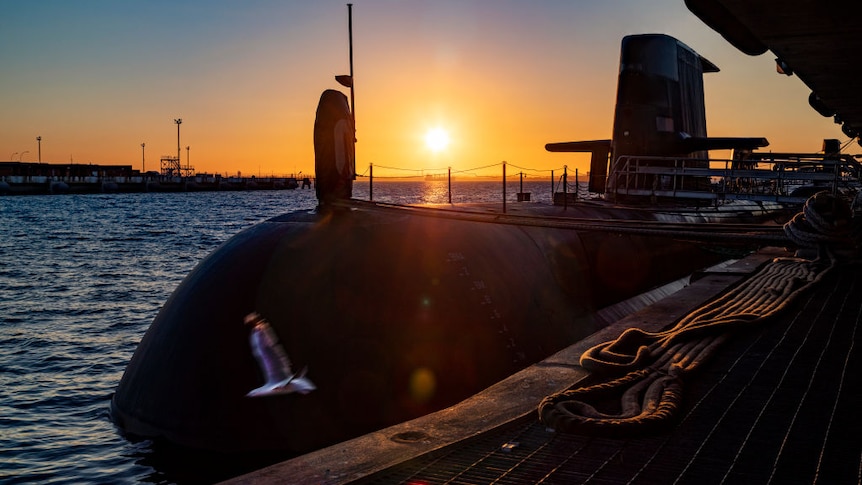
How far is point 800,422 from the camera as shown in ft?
16.1

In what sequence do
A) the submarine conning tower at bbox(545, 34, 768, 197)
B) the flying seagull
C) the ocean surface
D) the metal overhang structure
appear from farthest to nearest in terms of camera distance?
the submarine conning tower at bbox(545, 34, 768, 197) → the ocean surface → the flying seagull → the metal overhang structure

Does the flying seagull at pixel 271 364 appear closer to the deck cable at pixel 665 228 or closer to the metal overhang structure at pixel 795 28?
the deck cable at pixel 665 228

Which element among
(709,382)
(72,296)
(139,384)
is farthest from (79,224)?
(709,382)

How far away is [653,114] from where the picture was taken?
834 inches

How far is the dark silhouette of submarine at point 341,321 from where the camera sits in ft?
25.2

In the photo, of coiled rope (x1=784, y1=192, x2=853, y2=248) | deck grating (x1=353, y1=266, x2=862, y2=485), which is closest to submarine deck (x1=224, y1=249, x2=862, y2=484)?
deck grating (x1=353, y1=266, x2=862, y2=485)

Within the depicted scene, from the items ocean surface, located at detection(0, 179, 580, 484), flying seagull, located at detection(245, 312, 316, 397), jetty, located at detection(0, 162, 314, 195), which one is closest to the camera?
flying seagull, located at detection(245, 312, 316, 397)

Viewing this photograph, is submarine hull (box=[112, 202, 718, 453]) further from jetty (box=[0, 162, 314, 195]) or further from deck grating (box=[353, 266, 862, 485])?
jetty (box=[0, 162, 314, 195])

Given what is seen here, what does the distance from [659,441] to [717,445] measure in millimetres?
309

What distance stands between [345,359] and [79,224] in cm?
6094

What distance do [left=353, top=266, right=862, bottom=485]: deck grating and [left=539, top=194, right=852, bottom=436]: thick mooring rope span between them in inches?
4.2

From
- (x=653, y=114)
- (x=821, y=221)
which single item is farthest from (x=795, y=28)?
(x=653, y=114)

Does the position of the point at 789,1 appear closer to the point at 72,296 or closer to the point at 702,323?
the point at 702,323

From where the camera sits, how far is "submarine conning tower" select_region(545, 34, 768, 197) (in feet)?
67.5
